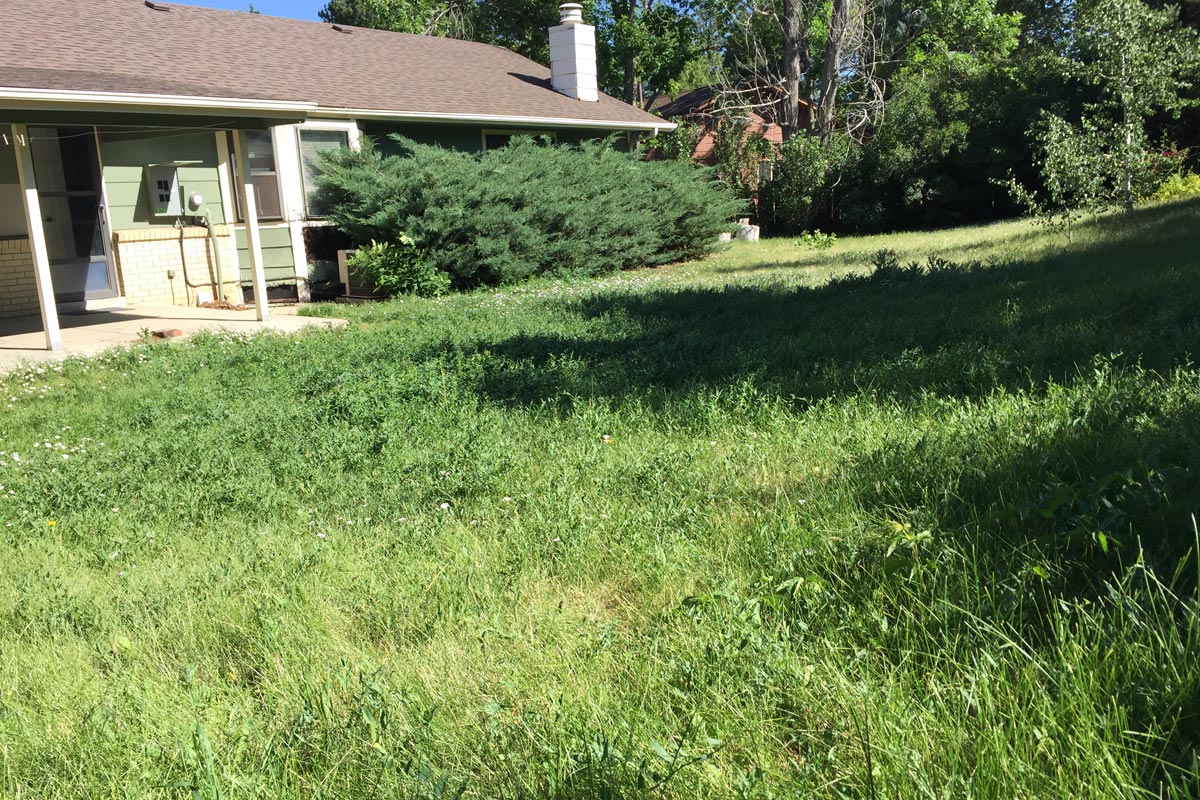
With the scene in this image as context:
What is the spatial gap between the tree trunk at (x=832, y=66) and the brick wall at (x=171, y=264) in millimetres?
16989

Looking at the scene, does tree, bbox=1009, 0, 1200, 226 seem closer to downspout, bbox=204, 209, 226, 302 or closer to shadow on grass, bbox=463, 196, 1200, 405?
shadow on grass, bbox=463, 196, 1200, 405

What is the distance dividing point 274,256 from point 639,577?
539 inches

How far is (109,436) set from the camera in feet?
21.0

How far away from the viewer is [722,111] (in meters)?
26.5

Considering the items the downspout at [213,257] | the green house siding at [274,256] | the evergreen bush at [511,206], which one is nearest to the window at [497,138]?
the evergreen bush at [511,206]

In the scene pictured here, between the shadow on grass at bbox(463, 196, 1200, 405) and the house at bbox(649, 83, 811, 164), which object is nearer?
the shadow on grass at bbox(463, 196, 1200, 405)

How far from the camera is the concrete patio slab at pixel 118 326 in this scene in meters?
10.0

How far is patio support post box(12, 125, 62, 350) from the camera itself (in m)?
9.41

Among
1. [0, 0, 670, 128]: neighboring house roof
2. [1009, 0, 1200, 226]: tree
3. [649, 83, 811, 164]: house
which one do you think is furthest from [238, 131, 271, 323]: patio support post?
[649, 83, 811, 164]: house

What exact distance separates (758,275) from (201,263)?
8.48m

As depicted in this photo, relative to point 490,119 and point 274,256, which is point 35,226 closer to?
point 274,256

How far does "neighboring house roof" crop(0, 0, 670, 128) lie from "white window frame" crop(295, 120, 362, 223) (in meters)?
0.39

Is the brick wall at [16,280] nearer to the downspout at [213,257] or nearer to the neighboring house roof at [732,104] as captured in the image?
the downspout at [213,257]

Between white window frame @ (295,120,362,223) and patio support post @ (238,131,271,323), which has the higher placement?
white window frame @ (295,120,362,223)
